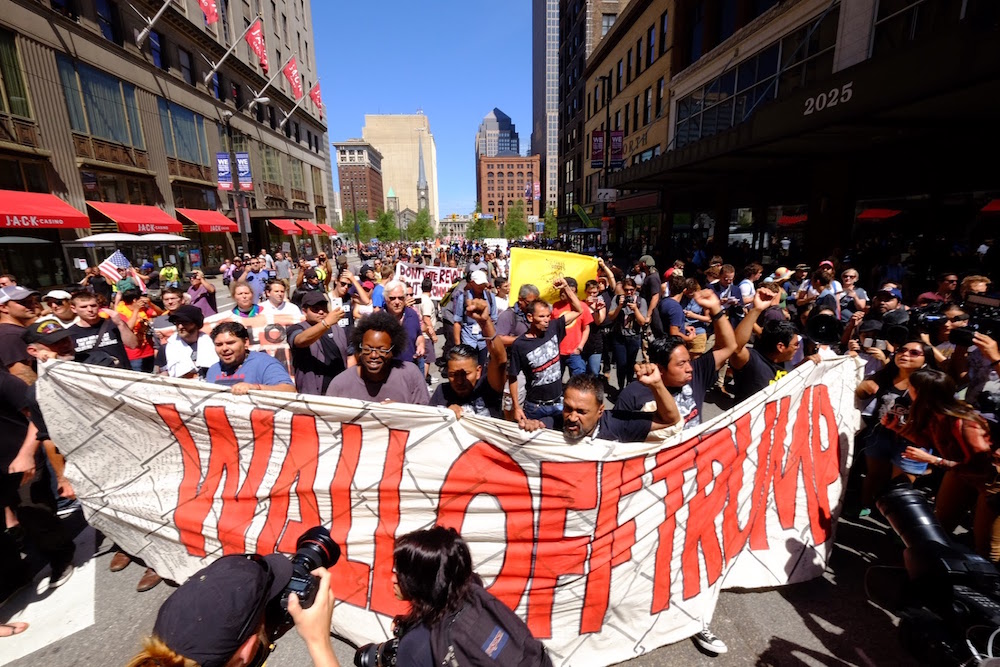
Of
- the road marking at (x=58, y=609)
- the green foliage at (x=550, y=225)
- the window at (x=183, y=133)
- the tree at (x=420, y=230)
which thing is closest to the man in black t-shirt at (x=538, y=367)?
the road marking at (x=58, y=609)

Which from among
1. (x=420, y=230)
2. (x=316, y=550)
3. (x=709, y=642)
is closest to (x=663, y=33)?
(x=709, y=642)

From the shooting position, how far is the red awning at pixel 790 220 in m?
14.8

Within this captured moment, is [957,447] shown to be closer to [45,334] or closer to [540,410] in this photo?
[540,410]

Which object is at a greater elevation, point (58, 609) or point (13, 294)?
point (13, 294)

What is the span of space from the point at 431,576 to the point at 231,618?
24.4 inches

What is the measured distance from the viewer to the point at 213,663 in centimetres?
129

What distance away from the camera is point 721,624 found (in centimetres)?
288

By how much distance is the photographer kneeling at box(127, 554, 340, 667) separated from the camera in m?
1.25

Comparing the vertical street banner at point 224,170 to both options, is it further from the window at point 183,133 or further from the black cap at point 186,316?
the black cap at point 186,316

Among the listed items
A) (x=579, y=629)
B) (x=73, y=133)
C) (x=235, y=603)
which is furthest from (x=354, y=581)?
(x=73, y=133)

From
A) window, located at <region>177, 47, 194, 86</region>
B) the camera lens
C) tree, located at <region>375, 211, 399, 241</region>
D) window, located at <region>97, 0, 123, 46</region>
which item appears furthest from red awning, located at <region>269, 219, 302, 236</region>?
tree, located at <region>375, 211, 399, 241</region>

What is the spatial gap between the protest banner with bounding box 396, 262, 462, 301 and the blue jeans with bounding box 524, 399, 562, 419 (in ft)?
20.3

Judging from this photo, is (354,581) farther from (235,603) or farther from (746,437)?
(746,437)

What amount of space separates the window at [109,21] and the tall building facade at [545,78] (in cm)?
10254
